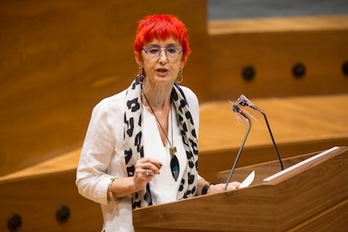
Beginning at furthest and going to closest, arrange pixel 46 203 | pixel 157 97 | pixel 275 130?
pixel 275 130 < pixel 46 203 < pixel 157 97

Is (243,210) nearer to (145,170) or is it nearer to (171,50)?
(145,170)

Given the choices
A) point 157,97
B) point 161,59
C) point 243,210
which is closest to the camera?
point 243,210

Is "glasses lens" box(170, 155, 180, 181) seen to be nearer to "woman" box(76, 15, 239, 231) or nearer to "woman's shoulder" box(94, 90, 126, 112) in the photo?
"woman" box(76, 15, 239, 231)

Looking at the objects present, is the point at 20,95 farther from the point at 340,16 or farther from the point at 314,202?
the point at 340,16

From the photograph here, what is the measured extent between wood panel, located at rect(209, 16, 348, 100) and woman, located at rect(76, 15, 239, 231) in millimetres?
1473

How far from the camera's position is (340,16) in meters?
4.02

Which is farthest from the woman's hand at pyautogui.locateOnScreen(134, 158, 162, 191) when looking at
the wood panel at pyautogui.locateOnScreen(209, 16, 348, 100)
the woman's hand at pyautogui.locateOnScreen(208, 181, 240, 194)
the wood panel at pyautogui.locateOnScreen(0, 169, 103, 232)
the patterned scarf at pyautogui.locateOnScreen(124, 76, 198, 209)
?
the wood panel at pyautogui.locateOnScreen(209, 16, 348, 100)

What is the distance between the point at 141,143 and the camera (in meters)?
2.16

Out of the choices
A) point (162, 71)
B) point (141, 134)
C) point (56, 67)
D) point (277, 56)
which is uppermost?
point (277, 56)

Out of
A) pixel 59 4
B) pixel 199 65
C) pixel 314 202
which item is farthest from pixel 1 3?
pixel 314 202

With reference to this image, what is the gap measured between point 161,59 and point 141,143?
210 millimetres

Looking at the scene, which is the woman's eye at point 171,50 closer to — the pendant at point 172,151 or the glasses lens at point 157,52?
the glasses lens at point 157,52

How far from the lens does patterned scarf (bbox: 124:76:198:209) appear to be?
214cm

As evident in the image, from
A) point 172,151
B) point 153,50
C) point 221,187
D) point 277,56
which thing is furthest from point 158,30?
point 277,56
